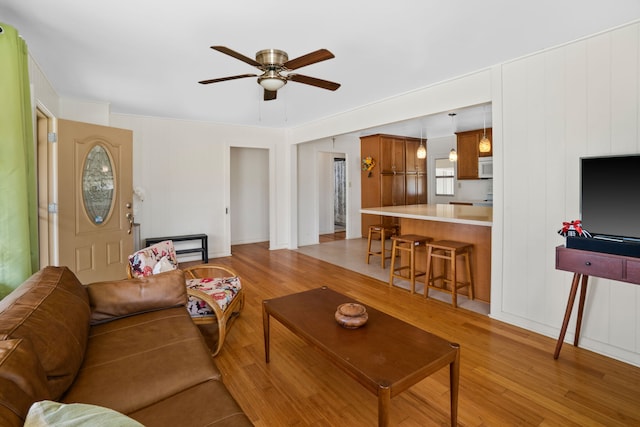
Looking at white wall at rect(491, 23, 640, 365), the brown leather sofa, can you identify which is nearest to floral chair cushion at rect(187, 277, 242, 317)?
the brown leather sofa

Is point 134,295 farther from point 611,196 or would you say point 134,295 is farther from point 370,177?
point 370,177

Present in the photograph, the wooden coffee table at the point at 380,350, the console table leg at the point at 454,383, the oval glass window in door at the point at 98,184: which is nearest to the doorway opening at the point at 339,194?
the oval glass window in door at the point at 98,184

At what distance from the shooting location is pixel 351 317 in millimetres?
1877

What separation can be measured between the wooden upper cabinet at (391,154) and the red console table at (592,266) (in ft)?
17.7

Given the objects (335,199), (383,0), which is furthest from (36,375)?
(335,199)

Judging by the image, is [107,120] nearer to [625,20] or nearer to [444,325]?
[444,325]

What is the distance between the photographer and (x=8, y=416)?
77 centimetres

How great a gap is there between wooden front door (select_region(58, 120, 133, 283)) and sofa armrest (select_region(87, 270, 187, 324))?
78.6 inches

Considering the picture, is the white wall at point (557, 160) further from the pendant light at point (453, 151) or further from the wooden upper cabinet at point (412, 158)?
the wooden upper cabinet at point (412, 158)

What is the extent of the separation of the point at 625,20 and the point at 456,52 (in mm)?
1118

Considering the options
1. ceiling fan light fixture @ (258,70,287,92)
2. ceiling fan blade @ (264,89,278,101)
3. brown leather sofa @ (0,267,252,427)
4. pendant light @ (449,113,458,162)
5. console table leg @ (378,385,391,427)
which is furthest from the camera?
pendant light @ (449,113,458,162)

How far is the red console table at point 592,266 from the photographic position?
200 centimetres

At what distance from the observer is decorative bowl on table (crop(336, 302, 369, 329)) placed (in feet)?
6.12

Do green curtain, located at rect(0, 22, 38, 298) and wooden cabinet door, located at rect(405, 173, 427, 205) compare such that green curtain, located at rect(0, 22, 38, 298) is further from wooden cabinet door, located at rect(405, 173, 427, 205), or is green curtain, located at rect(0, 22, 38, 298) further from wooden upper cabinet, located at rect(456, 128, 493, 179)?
wooden cabinet door, located at rect(405, 173, 427, 205)
